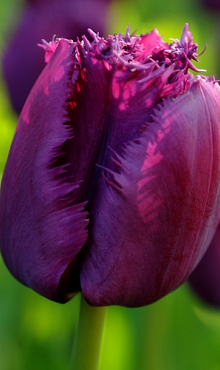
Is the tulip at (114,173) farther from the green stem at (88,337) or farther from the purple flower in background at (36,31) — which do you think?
the purple flower in background at (36,31)

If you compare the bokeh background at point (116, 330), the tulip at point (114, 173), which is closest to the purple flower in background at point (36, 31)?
the bokeh background at point (116, 330)

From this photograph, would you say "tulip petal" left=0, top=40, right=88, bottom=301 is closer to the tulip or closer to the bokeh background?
the tulip

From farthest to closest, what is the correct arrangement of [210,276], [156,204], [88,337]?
[210,276] → [88,337] → [156,204]

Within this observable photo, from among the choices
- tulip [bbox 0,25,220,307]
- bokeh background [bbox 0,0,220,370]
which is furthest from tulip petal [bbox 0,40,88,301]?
bokeh background [bbox 0,0,220,370]

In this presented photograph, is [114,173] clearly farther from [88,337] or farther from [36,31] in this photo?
[36,31]

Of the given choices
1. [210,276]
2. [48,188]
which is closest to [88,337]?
[48,188]

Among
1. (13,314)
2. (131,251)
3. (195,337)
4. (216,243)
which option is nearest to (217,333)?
(195,337)
